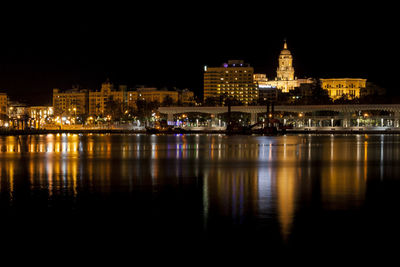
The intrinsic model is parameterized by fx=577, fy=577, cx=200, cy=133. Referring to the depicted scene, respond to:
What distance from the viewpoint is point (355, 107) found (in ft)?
452

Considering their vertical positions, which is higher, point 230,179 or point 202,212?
point 230,179

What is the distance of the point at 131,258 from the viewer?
13633 millimetres

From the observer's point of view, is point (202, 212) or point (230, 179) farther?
point (230, 179)

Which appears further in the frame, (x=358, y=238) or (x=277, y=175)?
(x=277, y=175)

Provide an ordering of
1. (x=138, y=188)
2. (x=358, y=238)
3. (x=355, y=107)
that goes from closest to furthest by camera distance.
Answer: (x=358, y=238)
(x=138, y=188)
(x=355, y=107)

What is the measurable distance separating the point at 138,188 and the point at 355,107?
394 ft

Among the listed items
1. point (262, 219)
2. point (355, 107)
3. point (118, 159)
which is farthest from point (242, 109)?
point (262, 219)

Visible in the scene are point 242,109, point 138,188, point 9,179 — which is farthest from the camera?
point 242,109

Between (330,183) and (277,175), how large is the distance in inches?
158

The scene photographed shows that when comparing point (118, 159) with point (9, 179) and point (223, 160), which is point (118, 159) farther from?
point (9, 179)

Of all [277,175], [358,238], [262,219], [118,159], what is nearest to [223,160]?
[118,159]

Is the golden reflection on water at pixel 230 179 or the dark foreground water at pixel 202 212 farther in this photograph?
the golden reflection on water at pixel 230 179

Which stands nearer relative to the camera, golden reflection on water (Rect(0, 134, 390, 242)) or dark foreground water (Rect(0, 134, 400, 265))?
dark foreground water (Rect(0, 134, 400, 265))

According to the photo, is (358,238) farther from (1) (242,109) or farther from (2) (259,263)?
(1) (242,109)
